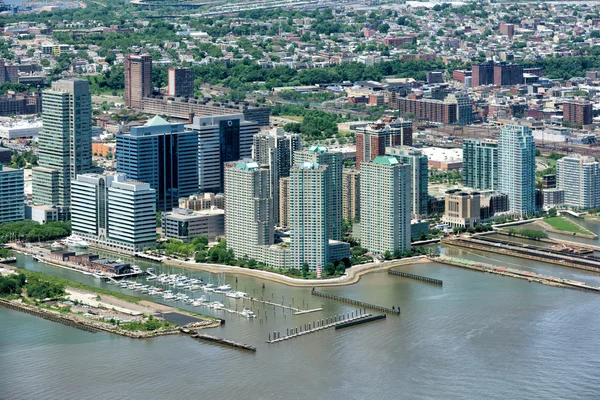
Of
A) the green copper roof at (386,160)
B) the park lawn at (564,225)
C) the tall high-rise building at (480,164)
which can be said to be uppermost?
the green copper roof at (386,160)

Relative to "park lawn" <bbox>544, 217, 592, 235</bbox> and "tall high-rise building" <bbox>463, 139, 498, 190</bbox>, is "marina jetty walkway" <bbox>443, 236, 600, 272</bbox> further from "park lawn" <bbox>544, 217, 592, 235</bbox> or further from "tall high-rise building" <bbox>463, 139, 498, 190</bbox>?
"tall high-rise building" <bbox>463, 139, 498, 190</bbox>

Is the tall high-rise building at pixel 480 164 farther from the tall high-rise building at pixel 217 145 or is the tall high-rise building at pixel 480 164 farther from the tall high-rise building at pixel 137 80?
the tall high-rise building at pixel 137 80

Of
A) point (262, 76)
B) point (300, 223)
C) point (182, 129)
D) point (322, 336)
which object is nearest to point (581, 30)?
point (262, 76)

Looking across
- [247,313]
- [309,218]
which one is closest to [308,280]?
[309,218]

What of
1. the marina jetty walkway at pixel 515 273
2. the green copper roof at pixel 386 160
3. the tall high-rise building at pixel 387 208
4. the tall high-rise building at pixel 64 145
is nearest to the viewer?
the marina jetty walkway at pixel 515 273

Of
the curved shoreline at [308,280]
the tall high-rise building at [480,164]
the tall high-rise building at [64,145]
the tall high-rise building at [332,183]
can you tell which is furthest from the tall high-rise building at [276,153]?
the tall high-rise building at [480,164]

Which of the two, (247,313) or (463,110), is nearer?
(247,313)

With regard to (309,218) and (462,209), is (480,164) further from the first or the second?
(309,218)

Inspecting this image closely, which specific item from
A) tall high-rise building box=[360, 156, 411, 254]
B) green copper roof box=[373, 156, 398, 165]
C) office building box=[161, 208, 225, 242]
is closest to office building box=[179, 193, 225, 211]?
office building box=[161, 208, 225, 242]
